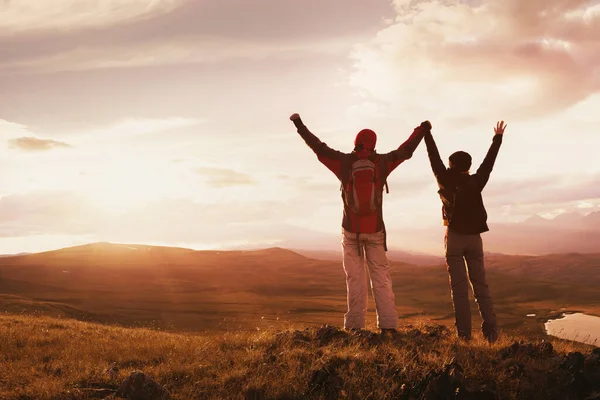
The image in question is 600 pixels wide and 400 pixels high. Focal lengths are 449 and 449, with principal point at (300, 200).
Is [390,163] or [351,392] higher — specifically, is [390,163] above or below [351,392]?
above

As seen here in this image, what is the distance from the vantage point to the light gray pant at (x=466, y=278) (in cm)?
861

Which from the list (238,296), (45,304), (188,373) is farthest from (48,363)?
(238,296)

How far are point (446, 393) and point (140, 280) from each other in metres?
117

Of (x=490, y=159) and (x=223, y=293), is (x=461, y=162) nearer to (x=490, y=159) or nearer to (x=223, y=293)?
(x=490, y=159)

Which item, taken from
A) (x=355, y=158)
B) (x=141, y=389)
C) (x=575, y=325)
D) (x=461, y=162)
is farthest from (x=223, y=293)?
(x=141, y=389)

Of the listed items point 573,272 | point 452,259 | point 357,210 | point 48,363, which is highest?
point 357,210

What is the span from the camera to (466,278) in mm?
8742

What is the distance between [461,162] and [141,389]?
22.5ft

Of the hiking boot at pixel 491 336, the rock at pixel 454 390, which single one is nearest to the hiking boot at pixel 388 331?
the hiking boot at pixel 491 336

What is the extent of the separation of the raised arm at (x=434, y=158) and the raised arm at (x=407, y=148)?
0.14 m

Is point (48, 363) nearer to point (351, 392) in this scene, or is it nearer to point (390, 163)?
point (351, 392)

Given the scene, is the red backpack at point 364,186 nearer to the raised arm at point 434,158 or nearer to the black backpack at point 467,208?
the raised arm at point 434,158

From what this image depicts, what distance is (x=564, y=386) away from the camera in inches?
230

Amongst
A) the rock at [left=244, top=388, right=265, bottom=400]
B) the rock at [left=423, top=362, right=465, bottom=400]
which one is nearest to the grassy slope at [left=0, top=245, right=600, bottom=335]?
the rock at [left=244, top=388, right=265, bottom=400]
